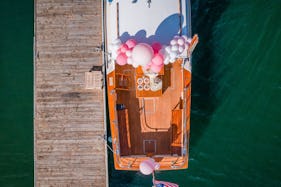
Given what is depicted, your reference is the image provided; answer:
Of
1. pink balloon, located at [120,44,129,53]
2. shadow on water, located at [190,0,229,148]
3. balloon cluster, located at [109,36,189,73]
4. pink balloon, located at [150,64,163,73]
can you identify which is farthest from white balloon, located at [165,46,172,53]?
shadow on water, located at [190,0,229,148]

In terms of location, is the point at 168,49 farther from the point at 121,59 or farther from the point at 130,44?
the point at 121,59

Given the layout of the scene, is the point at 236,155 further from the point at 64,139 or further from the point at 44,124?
the point at 44,124

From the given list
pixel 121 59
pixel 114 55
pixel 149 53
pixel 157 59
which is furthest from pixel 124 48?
pixel 157 59

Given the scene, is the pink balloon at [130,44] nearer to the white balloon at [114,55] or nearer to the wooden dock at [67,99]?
the white balloon at [114,55]

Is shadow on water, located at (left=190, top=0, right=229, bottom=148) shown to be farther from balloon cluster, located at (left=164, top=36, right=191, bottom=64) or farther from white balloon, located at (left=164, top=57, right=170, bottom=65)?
white balloon, located at (left=164, top=57, right=170, bottom=65)

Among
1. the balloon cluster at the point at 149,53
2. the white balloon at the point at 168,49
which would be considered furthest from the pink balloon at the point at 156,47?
the white balloon at the point at 168,49
